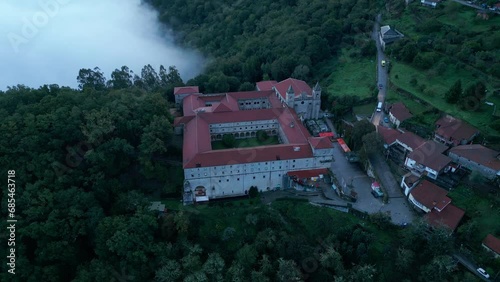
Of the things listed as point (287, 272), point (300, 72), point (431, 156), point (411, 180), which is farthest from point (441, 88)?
point (287, 272)

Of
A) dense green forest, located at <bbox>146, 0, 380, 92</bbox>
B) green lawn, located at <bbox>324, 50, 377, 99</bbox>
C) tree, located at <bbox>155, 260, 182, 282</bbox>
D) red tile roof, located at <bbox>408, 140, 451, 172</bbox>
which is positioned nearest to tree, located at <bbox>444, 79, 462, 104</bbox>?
red tile roof, located at <bbox>408, 140, 451, 172</bbox>

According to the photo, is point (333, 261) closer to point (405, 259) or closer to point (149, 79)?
point (405, 259)

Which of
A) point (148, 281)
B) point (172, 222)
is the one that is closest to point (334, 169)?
point (172, 222)

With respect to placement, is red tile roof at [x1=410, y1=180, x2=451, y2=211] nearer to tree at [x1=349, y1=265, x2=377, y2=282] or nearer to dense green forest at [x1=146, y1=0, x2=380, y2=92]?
tree at [x1=349, y1=265, x2=377, y2=282]

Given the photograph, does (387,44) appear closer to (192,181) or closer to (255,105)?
(255,105)

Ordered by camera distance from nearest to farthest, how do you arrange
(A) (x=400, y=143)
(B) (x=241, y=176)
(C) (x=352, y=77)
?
1. (B) (x=241, y=176)
2. (A) (x=400, y=143)
3. (C) (x=352, y=77)

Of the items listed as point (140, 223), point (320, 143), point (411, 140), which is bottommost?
point (140, 223)

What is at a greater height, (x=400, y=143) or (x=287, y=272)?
(x=400, y=143)
